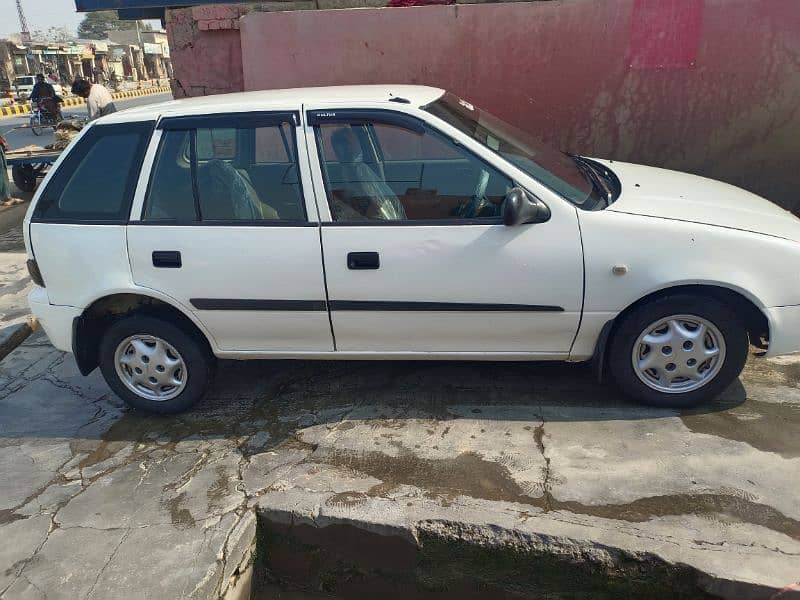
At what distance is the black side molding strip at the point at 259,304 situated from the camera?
335 centimetres

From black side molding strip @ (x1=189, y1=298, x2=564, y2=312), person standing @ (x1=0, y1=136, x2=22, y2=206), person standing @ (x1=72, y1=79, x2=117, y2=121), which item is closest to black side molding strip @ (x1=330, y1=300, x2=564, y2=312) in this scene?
black side molding strip @ (x1=189, y1=298, x2=564, y2=312)

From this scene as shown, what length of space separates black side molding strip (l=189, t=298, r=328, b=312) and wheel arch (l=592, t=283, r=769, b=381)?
145cm

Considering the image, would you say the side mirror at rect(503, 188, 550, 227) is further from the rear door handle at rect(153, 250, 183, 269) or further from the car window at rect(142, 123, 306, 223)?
the rear door handle at rect(153, 250, 183, 269)

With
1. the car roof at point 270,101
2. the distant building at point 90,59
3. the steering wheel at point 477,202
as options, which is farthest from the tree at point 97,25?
the steering wheel at point 477,202

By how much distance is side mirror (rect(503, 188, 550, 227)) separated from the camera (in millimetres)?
3049

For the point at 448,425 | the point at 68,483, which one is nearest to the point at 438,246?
the point at 448,425

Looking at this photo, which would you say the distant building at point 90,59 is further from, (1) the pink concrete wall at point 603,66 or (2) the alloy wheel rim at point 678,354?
(2) the alloy wheel rim at point 678,354

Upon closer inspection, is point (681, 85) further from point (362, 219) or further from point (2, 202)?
point (2, 202)

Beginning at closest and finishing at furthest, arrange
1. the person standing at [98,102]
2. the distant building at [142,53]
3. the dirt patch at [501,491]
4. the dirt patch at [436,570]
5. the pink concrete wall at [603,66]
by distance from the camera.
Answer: the dirt patch at [436,570], the dirt patch at [501,491], the pink concrete wall at [603,66], the person standing at [98,102], the distant building at [142,53]

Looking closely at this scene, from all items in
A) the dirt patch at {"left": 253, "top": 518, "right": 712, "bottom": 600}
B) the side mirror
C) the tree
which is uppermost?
the tree

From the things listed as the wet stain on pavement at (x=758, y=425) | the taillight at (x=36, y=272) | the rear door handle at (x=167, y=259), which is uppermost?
the rear door handle at (x=167, y=259)

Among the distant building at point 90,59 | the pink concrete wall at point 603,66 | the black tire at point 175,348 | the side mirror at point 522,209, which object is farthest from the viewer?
the distant building at point 90,59

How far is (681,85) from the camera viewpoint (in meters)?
6.08

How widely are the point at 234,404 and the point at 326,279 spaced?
1.13 m
